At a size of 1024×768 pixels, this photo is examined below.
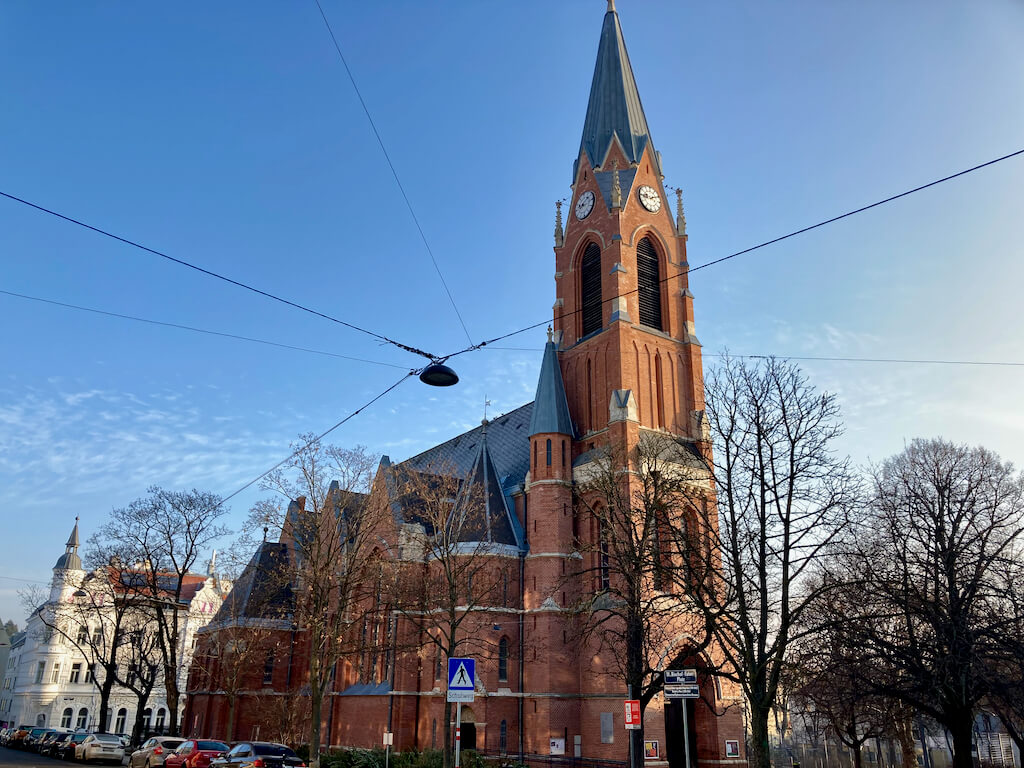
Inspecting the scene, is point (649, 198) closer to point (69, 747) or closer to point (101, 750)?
point (101, 750)

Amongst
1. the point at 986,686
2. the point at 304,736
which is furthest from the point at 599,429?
the point at 304,736

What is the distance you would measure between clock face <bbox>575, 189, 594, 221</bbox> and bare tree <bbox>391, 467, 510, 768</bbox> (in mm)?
16740

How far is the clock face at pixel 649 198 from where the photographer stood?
44.6m

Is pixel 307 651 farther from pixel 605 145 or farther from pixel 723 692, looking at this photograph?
pixel 605 145

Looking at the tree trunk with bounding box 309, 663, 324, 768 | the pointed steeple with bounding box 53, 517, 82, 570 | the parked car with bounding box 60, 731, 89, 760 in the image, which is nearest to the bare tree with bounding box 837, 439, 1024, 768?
the tree trunk with bounding box 309, 663, 324, 768

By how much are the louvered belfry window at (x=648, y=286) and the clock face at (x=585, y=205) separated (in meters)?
3.76

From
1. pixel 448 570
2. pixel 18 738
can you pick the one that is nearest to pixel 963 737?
pixel 448 570

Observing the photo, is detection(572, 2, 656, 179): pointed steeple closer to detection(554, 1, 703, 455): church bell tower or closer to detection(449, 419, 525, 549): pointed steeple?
detection(554, 1, 703, 455): church bell tower

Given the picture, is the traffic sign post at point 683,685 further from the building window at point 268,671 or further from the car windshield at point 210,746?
the building window at point 268,671

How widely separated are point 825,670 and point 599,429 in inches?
659

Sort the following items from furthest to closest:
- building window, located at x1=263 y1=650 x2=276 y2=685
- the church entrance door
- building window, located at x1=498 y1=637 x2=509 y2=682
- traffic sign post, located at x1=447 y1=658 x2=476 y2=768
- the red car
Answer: building window, located at x1=263 y1=650 x2=276 y2=685, building window, located at x1=498 y1=637 x2=509 y2=682, the church entrance door, the red car, traffic sign post, located at x1=447 y1=658 x2=476 y2=768

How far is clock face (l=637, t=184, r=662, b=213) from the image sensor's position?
146ft

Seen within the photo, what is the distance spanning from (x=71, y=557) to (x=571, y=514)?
238 feet

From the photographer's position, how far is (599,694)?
3403 cm
